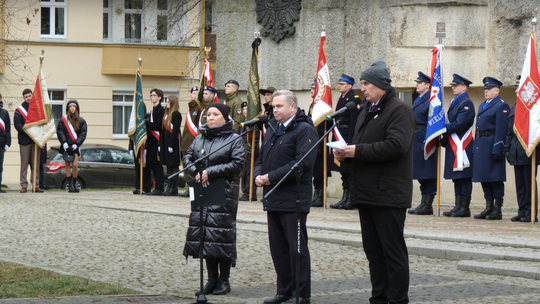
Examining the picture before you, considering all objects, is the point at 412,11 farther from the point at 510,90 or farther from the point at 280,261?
the point at 280,261

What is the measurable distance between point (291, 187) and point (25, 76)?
92.1 feet

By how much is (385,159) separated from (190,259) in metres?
4.22

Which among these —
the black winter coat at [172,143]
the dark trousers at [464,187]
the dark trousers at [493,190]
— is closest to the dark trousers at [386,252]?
the dark trousers at [493,190]

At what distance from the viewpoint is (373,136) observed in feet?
25.4

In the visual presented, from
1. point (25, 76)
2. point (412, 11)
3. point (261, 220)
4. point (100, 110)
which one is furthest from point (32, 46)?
point (261, 220)

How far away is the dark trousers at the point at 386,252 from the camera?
7594 mm

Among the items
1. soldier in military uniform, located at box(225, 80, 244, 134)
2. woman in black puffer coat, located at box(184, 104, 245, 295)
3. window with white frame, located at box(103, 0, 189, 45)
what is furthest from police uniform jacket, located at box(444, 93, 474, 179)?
window with white frame, located at box(103, 0, 189, 45)

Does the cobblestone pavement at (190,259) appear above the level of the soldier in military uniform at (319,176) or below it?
below

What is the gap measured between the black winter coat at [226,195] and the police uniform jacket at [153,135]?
11896 millimetres

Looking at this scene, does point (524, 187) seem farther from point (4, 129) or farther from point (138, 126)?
point (4, 129)

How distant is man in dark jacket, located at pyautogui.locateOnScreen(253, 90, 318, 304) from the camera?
8.42 m

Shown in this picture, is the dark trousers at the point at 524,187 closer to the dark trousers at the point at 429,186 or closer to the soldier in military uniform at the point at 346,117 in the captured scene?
the dark trousers at the point at 429,186

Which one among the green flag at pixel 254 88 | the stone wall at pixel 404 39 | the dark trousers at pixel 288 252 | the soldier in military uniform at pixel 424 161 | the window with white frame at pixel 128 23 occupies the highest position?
the window with white frame at pixel 128 23

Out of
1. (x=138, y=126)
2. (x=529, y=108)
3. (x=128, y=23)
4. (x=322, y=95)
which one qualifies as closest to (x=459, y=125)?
(x=529, y=108)
